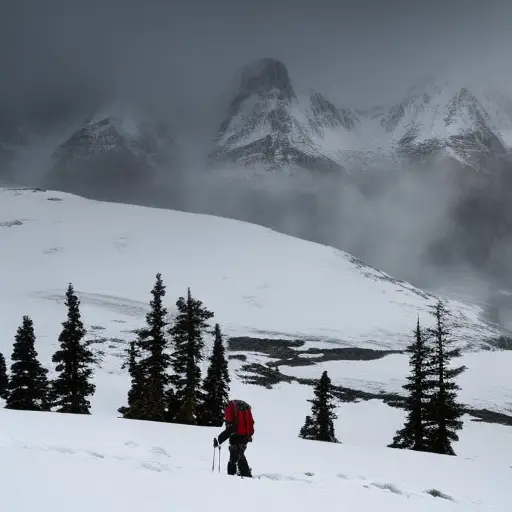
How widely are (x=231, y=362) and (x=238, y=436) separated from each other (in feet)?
236

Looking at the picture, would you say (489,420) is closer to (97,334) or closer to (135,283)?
(97,334)

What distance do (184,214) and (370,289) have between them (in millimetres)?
80360

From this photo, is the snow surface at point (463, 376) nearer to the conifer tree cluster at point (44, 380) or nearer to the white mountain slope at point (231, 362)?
the white mountain slope at point (231, 362)

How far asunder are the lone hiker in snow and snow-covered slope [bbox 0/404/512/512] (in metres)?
0.64

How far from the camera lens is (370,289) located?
145000 millimetres

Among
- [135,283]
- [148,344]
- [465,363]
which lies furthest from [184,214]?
[148,344]

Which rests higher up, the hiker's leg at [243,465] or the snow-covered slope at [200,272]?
the snow-covered slope at [200,272]

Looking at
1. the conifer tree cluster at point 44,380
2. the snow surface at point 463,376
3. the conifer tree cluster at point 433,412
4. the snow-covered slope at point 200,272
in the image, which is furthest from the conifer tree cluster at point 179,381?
the snow-covered slope at point 200,272

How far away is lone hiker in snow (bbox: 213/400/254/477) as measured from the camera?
12016 mm

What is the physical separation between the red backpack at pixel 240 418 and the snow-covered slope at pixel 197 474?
111cm

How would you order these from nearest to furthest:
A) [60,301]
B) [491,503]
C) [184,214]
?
[491,503]
[60,301]
[184,214]

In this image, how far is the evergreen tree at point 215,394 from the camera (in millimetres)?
32344

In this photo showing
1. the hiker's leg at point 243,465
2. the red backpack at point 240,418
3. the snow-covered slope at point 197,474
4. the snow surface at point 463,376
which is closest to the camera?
the snow-covered slope at point 197,474

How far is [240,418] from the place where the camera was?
12195mm
